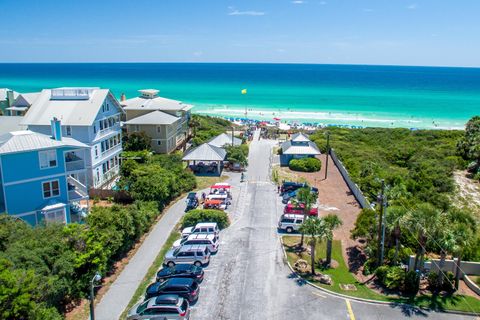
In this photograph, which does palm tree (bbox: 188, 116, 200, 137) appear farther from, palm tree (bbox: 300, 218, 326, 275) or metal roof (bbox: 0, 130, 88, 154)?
palm tree (bbox: 300, 218, 326, 275)

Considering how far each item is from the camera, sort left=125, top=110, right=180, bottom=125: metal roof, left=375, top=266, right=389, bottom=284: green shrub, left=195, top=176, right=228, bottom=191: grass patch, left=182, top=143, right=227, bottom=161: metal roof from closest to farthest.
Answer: left=375, top=266, right=389, bottom=284: green shrub < left=195, top=176, right=228, bottom=191: grass patch < left=182, top=143, right=227, bottom=161: metal roof < left=125, top=110, right=180, bottom=125: metal roof

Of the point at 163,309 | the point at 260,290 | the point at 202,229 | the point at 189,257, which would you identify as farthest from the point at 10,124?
the point at 260,290

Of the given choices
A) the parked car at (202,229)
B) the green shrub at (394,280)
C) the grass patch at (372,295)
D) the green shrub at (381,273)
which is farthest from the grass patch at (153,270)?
the green shrub at (394,280)

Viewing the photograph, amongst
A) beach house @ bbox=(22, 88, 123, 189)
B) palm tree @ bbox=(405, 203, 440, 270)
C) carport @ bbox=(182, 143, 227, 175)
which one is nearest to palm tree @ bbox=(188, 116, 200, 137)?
carport @ bbox=(182, 143, 227, 175)

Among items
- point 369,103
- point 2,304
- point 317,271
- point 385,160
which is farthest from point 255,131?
point 369,103

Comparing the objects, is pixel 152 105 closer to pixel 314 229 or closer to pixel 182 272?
pixel 182 272

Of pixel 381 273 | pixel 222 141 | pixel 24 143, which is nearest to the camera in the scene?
pixel 381 273
